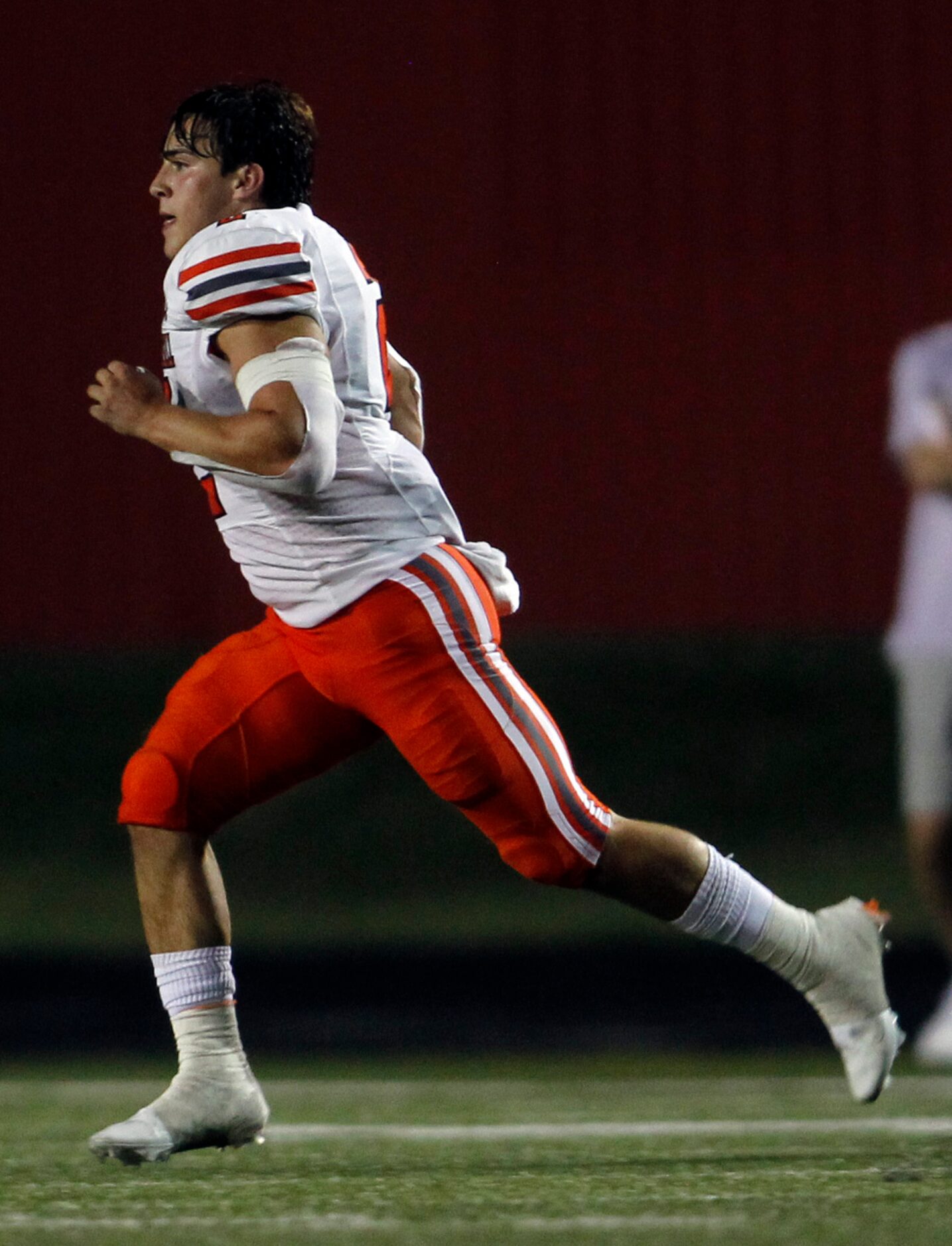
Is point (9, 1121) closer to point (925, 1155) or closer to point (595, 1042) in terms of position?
point (925, 1155)

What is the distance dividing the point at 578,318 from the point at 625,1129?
6837 mm

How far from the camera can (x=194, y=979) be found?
368 centimetres

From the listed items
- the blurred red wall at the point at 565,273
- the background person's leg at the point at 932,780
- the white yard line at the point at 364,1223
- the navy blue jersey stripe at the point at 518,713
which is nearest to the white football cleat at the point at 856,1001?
the navy blue jersey stripe at the point at 518,713

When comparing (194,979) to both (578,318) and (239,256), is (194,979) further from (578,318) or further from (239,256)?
(578,318)

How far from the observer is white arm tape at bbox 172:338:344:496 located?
3424mm

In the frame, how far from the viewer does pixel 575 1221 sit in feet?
10.2

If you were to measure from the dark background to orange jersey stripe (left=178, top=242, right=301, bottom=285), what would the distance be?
270 inches

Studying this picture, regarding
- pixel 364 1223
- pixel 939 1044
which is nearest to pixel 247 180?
pixel 364 1223

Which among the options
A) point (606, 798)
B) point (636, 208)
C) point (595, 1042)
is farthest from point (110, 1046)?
point (636, 208)

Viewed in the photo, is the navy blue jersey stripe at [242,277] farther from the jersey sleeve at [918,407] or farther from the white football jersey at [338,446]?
the jersey sleeve at [918,407]

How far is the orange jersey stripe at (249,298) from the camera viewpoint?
3.44 meters

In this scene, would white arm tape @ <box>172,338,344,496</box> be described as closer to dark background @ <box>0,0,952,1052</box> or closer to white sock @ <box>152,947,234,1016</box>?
white sock @ <box>152,947,234,1016</box>

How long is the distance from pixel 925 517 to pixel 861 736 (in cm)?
482

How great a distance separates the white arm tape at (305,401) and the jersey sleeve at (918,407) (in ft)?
6.77
